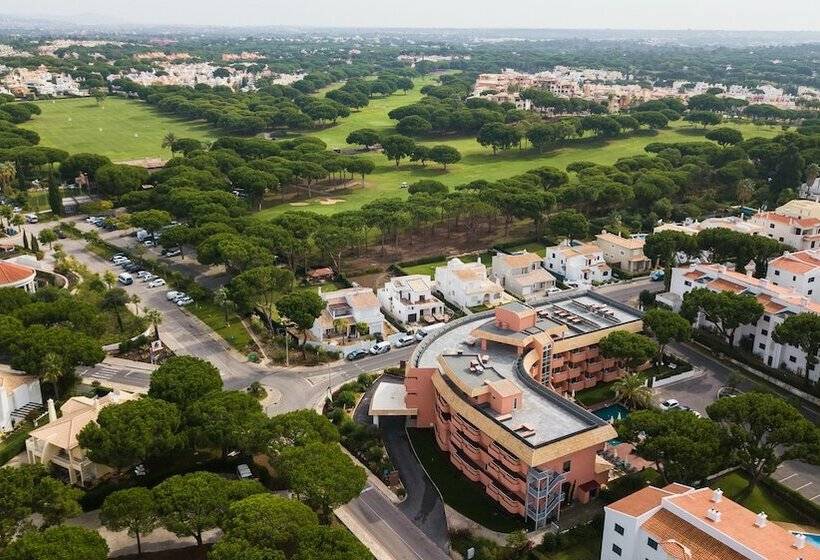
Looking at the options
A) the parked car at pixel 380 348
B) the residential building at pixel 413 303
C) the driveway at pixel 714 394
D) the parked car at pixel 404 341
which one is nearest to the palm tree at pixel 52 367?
the parked car at pixel 380 348

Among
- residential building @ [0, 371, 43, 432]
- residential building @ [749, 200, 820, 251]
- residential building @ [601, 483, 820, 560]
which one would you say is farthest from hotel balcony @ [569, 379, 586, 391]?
residential building @ [0, 371, 43, 432]

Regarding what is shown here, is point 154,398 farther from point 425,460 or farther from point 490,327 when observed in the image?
point 490,327

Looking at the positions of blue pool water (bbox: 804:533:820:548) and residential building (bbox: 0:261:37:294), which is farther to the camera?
residential building (bbox: 0:261:37:294)

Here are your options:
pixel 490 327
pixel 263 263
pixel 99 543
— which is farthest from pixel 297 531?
pixel 263 263

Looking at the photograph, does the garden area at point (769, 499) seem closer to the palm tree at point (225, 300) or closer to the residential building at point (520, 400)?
the residential building at point (520, 400)

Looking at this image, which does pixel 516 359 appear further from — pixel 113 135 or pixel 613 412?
pixel 113 135

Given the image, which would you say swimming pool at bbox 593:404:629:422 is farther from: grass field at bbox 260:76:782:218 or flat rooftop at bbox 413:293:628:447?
grass field at bbox 260:76:782:218

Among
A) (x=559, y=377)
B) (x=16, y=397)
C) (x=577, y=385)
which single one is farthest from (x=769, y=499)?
(x=16, y=397)
